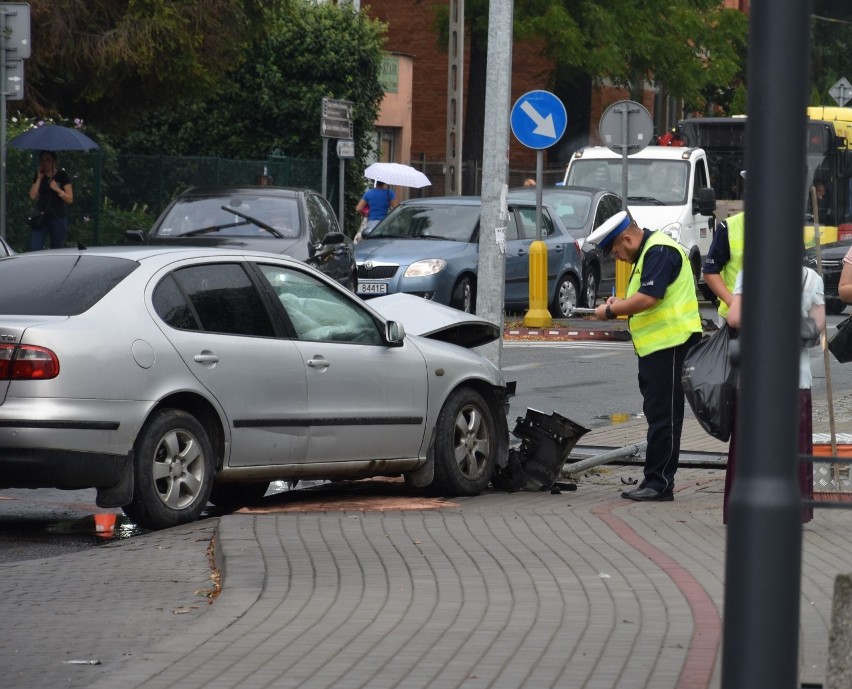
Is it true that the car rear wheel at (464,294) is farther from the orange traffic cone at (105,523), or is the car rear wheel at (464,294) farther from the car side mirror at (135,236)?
the orange traffic cone at (105,523)

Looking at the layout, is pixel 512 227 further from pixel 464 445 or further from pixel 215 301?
pixel 215 301

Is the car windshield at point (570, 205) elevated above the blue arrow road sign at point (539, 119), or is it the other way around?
the blue arrow road sign at point (539, 119)

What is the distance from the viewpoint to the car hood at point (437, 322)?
34.7ft

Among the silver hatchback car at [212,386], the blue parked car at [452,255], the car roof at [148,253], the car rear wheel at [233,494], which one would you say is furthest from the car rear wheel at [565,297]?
the car roof at [148,253]

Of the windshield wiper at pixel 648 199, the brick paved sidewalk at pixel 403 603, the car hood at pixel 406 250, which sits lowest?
the brick paved sidewalk at pixel 403 603

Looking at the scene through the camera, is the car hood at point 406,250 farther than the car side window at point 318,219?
Yes

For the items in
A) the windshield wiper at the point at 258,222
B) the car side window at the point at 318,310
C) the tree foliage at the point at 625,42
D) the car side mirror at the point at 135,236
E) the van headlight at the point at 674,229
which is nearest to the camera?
the car side window at the point at 318,310

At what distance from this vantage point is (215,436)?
8844mm

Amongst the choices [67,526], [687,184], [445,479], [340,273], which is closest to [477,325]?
[445,479]

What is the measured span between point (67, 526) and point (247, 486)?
125cm

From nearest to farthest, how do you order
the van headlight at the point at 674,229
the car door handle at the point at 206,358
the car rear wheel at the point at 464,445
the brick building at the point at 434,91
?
1. the car door handle at the point at 206,358
2. the car rear wheel at the point at 464,445
3. the van headlight at the point at 674,229
4. the brick building at the point at 434,91

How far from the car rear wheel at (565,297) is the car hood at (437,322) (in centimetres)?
1242

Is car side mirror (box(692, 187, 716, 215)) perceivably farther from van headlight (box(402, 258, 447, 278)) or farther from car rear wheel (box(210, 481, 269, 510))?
car rear wheel (box(210, 481, 269, 510))

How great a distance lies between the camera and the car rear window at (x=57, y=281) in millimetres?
8492
